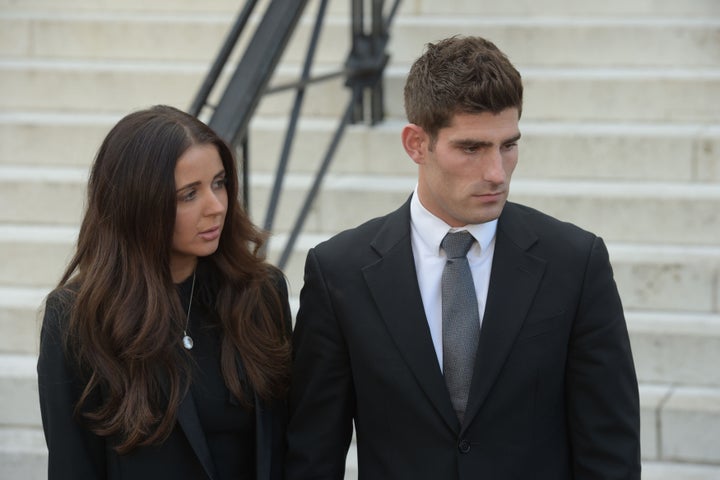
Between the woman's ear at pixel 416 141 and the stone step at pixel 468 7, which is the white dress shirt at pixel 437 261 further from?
the stone step at pixel 468 7

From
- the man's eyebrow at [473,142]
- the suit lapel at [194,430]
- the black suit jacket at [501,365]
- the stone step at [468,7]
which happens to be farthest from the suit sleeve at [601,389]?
the stone step at [468,7]

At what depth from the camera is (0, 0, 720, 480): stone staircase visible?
5.35 meters

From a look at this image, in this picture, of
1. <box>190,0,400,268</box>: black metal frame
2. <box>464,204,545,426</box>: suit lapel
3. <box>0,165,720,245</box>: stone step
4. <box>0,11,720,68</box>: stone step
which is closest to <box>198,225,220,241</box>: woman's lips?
<box>464,204,545,426</box>: suit lapel

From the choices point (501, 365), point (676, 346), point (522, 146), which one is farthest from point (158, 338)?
point (522, 146)

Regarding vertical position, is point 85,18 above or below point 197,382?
above

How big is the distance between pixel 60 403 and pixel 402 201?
3170mm

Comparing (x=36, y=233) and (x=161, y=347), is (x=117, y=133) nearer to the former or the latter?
(x=161, y=347)

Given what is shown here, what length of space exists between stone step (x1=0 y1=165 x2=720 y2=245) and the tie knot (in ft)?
9.61

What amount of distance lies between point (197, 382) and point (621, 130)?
11.8 feet

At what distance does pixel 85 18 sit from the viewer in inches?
290

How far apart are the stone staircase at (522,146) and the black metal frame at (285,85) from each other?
175 mm

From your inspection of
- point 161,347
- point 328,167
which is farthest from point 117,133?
point 328,167

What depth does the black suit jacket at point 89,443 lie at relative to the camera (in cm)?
307

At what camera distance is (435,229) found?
304cm
